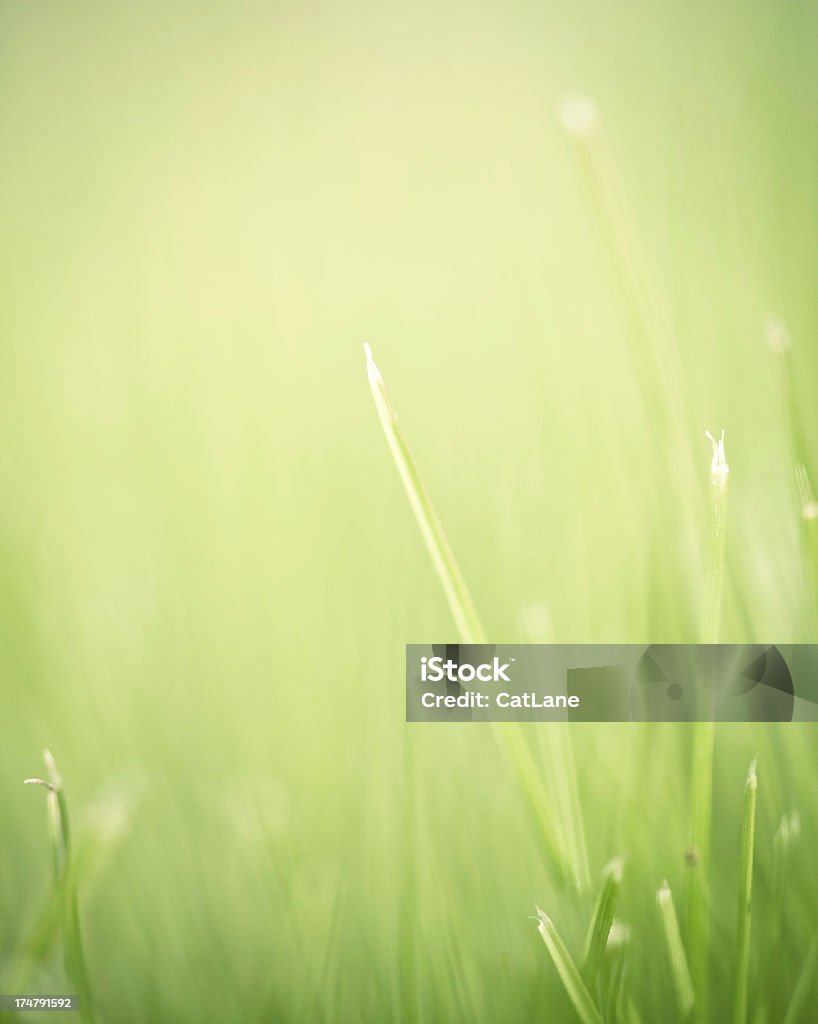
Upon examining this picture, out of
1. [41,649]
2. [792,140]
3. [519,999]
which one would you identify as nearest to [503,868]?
[519,999]

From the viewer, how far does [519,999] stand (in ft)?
0.88

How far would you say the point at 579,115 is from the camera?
0.38 meters

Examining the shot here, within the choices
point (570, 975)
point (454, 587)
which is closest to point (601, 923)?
point (570, 975)

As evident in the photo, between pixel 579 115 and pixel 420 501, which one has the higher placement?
pixel 579 115

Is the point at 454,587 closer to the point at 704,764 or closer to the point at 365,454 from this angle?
the point at 704,764

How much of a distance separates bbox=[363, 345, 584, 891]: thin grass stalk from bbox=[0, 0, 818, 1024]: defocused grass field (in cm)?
2

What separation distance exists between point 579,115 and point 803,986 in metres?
0.41

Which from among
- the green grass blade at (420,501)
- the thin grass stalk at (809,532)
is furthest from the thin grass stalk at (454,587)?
the thin grass stalk at (809,532)

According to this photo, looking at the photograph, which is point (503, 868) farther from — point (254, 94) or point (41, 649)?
point (254, 94)

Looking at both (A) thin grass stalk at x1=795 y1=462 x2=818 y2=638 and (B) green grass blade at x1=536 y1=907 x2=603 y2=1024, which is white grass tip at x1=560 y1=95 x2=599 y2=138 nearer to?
(A) thin grass stalk at x1=795 y1=462 x2=818 y2=638

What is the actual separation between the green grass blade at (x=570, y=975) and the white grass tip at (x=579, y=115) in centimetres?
32

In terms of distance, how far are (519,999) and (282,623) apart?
0.23 m

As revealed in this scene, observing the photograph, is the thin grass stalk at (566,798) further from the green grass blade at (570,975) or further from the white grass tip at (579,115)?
the white grass tip at (579,115)

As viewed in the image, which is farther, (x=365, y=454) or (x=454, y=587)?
(x=365, y=454)
